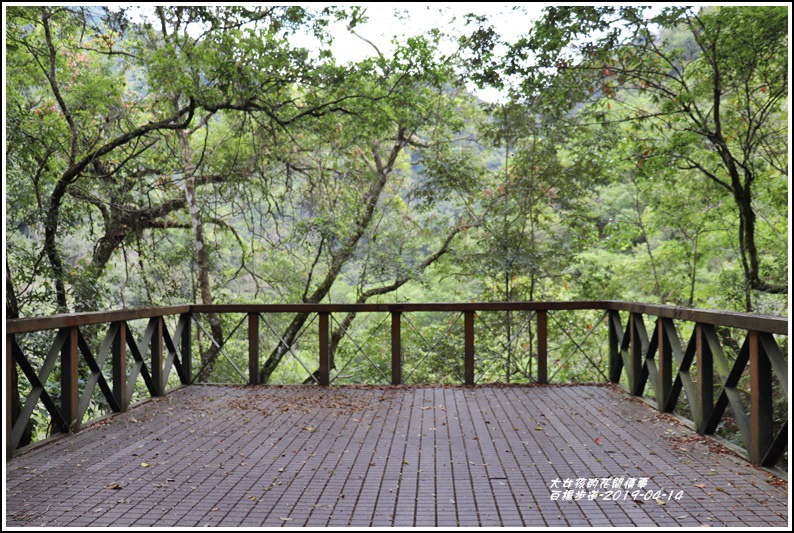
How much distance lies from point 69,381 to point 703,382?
4245 millimetres

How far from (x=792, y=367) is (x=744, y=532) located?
98 cm

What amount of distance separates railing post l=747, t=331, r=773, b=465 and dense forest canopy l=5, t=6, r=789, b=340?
130 inches

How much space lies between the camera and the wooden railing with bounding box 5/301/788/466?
3248 mm

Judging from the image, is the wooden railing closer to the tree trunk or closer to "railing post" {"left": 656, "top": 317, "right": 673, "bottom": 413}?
"railing post" {"left": 656, "top": 317, "right": 673, "bottom": 413}

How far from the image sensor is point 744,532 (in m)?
2.37

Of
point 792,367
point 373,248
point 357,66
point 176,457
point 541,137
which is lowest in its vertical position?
point 176,457

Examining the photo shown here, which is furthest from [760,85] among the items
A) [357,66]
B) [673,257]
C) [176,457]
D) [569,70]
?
[176,457]

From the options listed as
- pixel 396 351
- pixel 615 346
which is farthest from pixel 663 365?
pixel 396 351

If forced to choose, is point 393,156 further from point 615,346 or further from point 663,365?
point 663,365

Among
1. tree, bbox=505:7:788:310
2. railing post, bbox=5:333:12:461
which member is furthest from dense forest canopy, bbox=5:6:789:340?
railing post, bbox=5:333:12:461

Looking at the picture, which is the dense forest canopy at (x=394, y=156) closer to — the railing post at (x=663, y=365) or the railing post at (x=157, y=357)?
the railing post at (x=157, y=357)

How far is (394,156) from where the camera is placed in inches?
390

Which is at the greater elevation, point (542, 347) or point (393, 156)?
point (393, 156)

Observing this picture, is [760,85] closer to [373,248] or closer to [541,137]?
[541,137]
